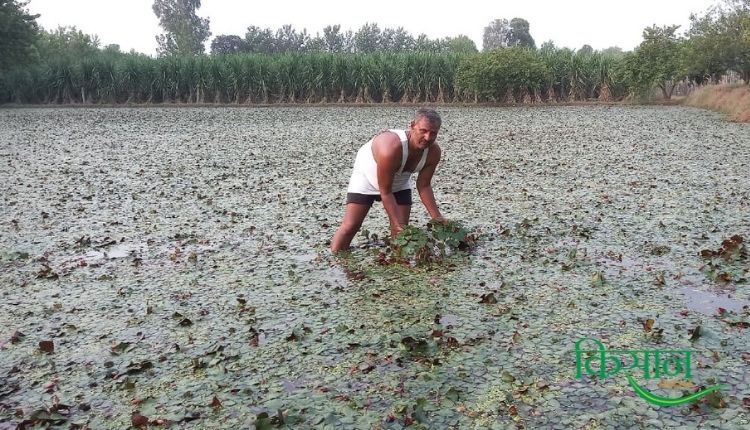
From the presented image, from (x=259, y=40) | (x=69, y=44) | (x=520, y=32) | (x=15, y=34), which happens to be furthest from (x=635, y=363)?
Result: (x=520, y=32)

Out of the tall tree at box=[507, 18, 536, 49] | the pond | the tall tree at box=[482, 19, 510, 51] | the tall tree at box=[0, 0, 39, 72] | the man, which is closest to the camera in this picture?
the pond

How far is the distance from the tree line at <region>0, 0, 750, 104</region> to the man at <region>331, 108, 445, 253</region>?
21099 mm

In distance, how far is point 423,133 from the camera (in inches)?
177

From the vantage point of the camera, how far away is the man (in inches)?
179

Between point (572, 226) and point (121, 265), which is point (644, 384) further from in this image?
point (121, 265)

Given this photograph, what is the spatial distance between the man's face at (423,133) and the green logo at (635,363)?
170 cm

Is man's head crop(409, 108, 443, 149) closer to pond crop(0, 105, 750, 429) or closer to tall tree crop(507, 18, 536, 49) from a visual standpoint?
pond crop(0, 105, 750, 429)

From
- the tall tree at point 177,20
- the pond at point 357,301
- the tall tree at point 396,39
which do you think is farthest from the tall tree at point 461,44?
the pond at point 357,301

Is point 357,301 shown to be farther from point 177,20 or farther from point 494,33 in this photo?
point 494,33

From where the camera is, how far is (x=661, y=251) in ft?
16.5

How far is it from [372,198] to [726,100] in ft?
58.2

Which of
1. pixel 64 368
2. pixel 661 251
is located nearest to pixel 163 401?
pixel 64 368

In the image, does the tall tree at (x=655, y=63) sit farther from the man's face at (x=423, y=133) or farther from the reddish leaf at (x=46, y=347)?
the reddish leaf at (x=46, y=347)

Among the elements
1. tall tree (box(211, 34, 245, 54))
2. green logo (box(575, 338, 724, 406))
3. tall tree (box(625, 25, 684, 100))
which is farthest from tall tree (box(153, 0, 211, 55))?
green logo (box(575, 338, 724, 406))
